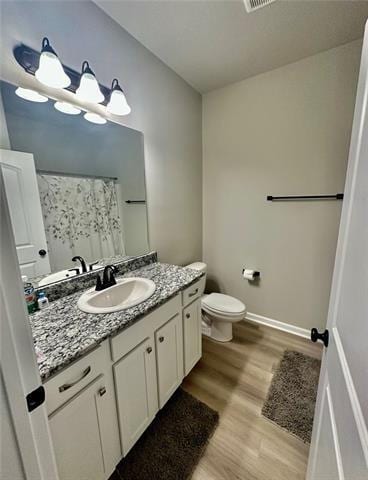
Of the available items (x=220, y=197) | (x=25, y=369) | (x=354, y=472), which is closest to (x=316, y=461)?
(x=354, y=472)

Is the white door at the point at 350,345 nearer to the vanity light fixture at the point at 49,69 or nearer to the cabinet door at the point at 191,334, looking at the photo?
the cabinet door at the point at 191,334

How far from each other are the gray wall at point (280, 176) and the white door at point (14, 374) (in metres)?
2.15

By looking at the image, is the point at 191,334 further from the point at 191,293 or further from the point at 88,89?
the point at 88,89

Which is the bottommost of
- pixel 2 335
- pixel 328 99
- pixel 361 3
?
pixel 2 335

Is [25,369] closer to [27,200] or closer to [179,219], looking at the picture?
[27,200]

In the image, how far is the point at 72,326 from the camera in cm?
96

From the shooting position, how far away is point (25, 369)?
47cm

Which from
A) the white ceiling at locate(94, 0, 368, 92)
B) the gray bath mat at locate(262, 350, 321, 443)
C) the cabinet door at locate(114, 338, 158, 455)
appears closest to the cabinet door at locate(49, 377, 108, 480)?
the cabinet door at locate(114, 338, 158, 455)

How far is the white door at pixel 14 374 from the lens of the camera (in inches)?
16.8

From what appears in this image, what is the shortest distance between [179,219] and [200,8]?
1559 millimetres

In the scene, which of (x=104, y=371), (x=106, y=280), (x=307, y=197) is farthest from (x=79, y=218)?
(x=307, y=197)

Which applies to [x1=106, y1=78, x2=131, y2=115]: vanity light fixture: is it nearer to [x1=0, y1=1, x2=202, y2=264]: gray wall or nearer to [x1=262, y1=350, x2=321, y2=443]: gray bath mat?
[x1=0, y1=1, x2=202, y2=264]: gray wall

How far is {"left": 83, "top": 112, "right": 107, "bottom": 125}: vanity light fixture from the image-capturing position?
138 centimetres

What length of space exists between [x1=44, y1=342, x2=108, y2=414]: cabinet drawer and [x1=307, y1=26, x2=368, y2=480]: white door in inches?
34.0
